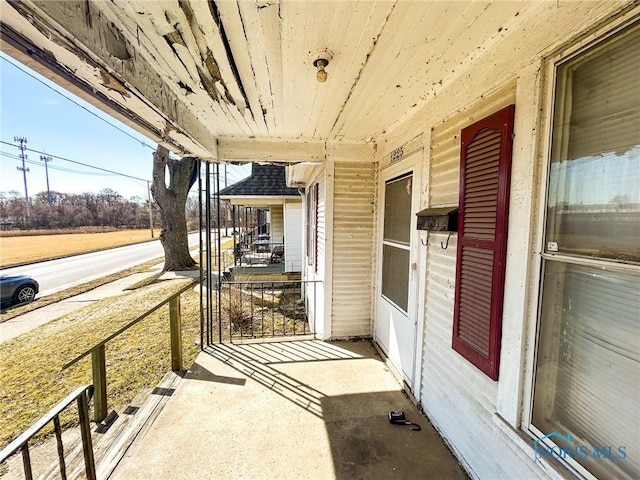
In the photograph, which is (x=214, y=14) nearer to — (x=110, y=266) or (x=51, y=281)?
(x=51, y=281)

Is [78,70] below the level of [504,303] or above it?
above

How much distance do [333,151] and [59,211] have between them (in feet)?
137

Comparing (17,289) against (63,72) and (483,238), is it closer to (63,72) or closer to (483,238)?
(63,72)

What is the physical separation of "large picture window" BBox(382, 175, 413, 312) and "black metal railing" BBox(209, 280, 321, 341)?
46.4 inches

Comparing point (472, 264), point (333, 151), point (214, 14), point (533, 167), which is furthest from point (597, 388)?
point (333, 151)

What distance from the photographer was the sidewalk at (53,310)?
5.32 metres

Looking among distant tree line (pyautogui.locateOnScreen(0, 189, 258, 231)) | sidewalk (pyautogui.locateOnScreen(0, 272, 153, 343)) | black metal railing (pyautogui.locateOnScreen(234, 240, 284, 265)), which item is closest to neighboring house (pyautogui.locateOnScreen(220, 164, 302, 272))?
black metal railing (pyautogui.locateOnScreen(234, 240, 284, 265))

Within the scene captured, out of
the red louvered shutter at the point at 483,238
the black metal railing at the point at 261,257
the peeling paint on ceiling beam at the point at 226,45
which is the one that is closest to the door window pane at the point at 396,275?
the red louvered shutter at the point at 483,238

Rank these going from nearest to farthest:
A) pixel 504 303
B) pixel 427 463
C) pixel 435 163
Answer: pixel 504 303 → pixel 427 463 → pixel 435 163

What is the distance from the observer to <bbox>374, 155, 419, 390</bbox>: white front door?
97.7 inches

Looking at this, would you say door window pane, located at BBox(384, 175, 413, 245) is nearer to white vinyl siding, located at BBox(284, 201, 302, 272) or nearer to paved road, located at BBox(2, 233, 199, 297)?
white vinyl siding, located at BBox(284, 201, 302, 272)

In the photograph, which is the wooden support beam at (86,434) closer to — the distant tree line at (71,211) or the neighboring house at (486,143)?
the neighboring house at (486,143)

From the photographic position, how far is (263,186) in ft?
29.5

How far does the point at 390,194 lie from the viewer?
A: 3080 millimetres
